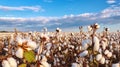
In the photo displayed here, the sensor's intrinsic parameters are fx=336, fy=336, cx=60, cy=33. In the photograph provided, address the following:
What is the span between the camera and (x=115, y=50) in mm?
12328

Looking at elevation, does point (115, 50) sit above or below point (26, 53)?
below

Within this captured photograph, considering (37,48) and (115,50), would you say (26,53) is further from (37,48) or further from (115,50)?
(115,50)

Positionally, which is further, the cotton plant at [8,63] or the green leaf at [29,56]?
the green leaf at [29,56]

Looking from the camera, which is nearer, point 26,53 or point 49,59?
point 26,53

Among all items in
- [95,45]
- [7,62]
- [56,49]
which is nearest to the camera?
[7,62]

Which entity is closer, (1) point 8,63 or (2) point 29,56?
(1) point 8,63

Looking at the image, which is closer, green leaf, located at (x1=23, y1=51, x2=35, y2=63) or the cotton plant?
the cotton plant

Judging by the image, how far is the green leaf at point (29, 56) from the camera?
3293 millimetres

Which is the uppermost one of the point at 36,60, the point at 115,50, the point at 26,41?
the point at 26,41

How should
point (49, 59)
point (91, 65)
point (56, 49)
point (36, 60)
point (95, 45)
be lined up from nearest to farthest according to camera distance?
point (36, 60) < point (95, 45) < point (91, 65) < point (49, 59) < point (56, 49)

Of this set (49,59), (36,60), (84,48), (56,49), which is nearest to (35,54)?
(36,60)

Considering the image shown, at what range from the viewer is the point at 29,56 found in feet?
11.0

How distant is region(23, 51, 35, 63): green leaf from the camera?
10.8 feet

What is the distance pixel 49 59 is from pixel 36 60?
18.2 ft
